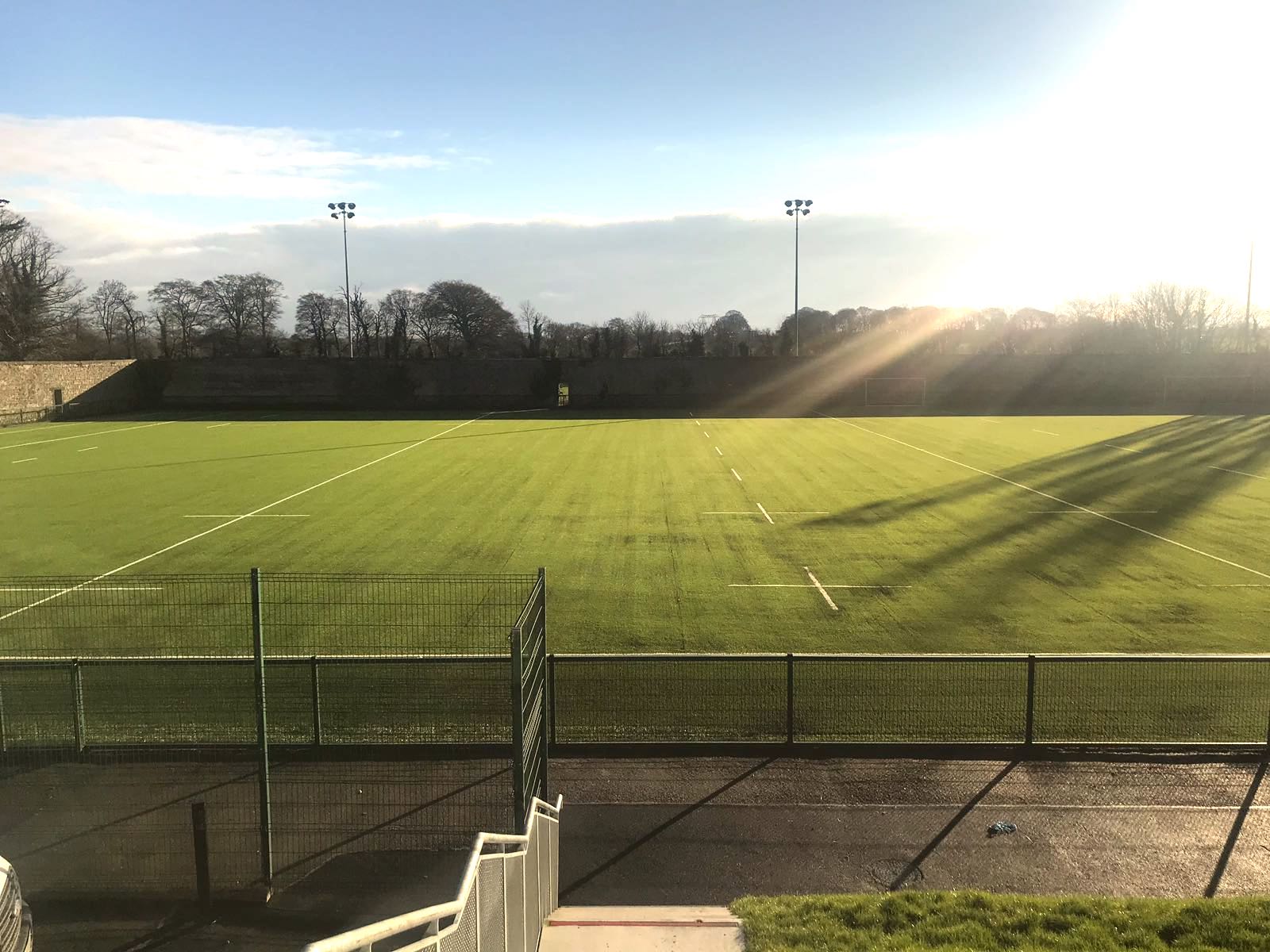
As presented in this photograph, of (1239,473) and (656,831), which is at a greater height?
(1239,473)

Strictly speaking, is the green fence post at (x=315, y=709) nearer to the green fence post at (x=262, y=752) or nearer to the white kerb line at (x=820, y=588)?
the green fence post at (x=262, y=752)

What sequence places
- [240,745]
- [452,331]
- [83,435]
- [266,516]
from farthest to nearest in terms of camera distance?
[452,331]
[83,435]
[266,516]
[240,745]

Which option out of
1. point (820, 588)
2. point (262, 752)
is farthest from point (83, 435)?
point (262, 752)

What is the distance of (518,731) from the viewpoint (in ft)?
20.0

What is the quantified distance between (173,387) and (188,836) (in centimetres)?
6916

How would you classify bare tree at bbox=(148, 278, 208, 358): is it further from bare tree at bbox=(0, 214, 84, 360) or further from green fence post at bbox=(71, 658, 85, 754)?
green fence post at bbox=(71, 658, 85, 754)

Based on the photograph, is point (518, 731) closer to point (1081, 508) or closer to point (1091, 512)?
point (1091, 512)

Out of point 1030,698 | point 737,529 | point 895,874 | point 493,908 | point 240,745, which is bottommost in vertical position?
point 895,874

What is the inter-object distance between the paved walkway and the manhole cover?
1482mm

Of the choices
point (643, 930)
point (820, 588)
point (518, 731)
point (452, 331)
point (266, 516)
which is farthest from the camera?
point (452, 331)

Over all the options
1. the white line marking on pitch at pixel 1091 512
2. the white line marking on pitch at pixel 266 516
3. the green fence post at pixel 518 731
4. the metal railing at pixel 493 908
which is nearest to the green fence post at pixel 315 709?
the metal railing at pixel 493 908

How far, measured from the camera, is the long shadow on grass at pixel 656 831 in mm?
7637

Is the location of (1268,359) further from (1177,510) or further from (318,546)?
(318,546)

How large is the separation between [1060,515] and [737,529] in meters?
9.16
